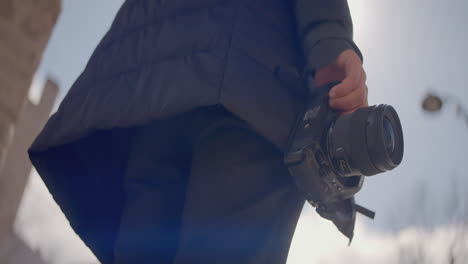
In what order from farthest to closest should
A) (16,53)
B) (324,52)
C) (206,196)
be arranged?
1. (16,53)
2. (324,52)
3. (206,196)

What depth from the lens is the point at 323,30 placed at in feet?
2.86

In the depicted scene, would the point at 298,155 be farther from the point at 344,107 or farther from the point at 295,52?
the point at 295,52

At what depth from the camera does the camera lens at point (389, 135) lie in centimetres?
76

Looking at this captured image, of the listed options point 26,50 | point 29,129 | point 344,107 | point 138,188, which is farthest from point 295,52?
point 29,129

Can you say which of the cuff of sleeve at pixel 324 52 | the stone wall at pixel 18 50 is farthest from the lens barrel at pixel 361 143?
the stone wall at pixel 18 50

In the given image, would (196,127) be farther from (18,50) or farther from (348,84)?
(18,50)

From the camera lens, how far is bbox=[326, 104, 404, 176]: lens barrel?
0.73 metres

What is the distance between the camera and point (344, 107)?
79 centimetres

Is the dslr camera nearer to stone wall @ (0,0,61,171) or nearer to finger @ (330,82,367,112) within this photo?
finger @ (330,82,367,112)

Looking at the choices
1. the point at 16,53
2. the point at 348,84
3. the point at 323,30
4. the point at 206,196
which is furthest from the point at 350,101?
the point at 16,53

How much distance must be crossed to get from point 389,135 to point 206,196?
334mm

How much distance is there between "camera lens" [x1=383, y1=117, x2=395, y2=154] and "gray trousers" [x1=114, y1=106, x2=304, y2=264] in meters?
0.17

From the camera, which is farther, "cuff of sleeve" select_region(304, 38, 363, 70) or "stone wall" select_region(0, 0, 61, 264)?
"stone wall" select_region(0, 0, 61, 264)

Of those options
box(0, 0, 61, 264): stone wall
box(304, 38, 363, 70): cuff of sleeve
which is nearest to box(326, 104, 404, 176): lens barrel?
box(304, 38, 363, 70): cuff of sleeve
